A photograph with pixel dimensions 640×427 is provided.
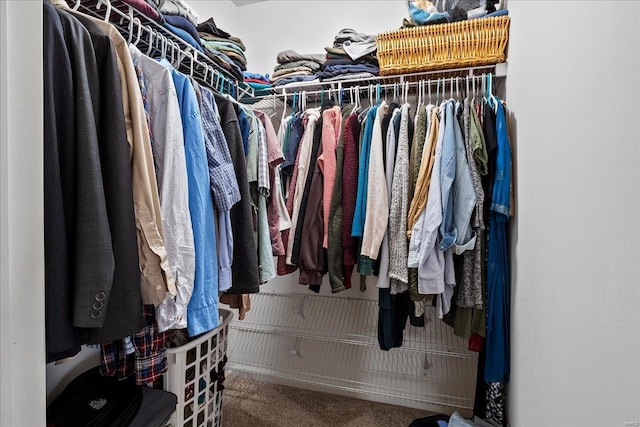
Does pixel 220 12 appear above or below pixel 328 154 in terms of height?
above

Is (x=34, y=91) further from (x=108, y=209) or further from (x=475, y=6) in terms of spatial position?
(x=475, y=6)

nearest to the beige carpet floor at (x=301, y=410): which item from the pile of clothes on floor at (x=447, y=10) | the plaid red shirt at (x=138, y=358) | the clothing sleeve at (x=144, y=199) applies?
the plaid red shirt at (x=138, y=358)

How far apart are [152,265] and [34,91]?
1.33 ft

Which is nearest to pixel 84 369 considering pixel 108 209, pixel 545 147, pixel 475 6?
pixel 108 209

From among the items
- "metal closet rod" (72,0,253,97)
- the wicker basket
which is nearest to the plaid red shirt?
"metal closet rod" (72,0,253,97)

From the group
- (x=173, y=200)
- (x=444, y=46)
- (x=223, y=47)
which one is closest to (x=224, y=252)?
(x=173, y=200)

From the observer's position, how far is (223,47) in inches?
59.3

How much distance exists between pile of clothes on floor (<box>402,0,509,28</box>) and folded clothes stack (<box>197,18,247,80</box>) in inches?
34.1

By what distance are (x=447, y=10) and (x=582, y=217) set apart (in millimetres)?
1344

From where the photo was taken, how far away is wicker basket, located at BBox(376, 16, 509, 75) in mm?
1346

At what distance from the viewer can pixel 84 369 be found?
1.20 meters

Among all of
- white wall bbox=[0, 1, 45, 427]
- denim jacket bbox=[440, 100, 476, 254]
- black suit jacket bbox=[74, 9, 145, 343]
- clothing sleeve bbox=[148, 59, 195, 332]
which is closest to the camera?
white wall bbox=[0, 1, 45, 427]

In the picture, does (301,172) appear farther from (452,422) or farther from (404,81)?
(452,422)

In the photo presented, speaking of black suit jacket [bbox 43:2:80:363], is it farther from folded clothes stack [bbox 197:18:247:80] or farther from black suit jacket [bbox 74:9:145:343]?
folded clothes stack [bbox 197:18:247:80]
